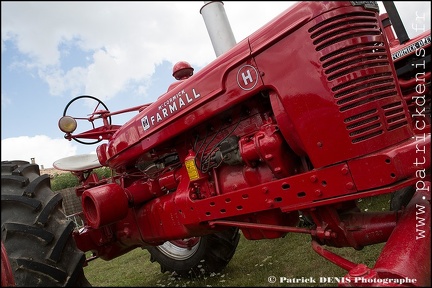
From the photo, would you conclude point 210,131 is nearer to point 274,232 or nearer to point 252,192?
point 252,192

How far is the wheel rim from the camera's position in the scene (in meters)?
3.79

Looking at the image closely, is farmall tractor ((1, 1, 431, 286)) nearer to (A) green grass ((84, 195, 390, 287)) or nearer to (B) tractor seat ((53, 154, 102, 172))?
(A) green grass ((84, 195, 390, 287))

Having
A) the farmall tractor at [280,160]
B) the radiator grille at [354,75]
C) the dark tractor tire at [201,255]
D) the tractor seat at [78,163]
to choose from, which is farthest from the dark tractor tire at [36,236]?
the radiator grille at [354,75]

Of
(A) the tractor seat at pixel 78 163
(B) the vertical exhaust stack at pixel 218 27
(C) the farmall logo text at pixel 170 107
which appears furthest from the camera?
A: (A) the tractor seat at pixel 78 163

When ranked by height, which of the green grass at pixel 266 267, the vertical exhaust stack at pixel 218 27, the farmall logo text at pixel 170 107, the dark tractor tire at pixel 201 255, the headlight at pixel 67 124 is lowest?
the green grass at pixel 266 267

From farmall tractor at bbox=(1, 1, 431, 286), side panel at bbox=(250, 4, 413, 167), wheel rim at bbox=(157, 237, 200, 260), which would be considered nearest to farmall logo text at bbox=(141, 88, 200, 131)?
farmall tractor at bbox=(1, 1, 431, 286)

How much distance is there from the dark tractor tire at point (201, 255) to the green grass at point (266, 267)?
0.26ft

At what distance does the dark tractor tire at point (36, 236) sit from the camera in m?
1.98

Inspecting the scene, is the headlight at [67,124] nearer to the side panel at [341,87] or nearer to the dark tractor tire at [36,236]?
the dark tractor tire at [36,236]

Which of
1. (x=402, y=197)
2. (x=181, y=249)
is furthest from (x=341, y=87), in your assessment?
(x=181, y=249)

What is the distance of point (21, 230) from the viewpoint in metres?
2.09

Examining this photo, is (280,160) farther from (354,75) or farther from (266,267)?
(266,267)

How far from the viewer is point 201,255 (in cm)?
362

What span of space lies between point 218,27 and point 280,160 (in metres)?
2.09
